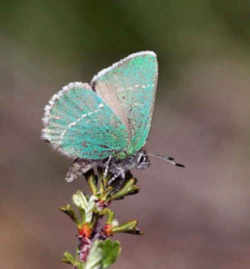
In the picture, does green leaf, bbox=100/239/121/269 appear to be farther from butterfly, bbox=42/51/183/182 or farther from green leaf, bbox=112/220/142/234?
butterfly, bbox=42/51/183/182

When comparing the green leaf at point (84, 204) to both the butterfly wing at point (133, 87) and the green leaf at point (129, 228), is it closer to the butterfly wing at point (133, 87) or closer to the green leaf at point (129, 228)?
the green leaf at point (129, 228)

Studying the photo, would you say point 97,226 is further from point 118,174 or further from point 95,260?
point 118,174

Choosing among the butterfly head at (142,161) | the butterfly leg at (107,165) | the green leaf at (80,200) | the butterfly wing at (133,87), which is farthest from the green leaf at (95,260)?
the butterfly wing at (133,87)

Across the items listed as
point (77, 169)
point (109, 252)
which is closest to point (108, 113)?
point (77, 169)

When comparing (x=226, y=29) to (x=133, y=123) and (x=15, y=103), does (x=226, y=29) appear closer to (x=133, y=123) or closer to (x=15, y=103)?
(x=15, y=103)

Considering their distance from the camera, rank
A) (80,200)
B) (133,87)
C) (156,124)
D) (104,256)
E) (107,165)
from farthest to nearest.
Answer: (156,124) < (133,87) < (107,165) < (80,200) < (104,256)

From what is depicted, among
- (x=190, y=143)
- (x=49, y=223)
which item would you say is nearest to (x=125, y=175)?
(x=49, y=223)

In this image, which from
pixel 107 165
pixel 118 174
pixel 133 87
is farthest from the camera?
pixel 133 87

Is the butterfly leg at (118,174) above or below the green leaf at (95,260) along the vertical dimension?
above

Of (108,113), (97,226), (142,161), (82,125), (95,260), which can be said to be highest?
(108,113)
